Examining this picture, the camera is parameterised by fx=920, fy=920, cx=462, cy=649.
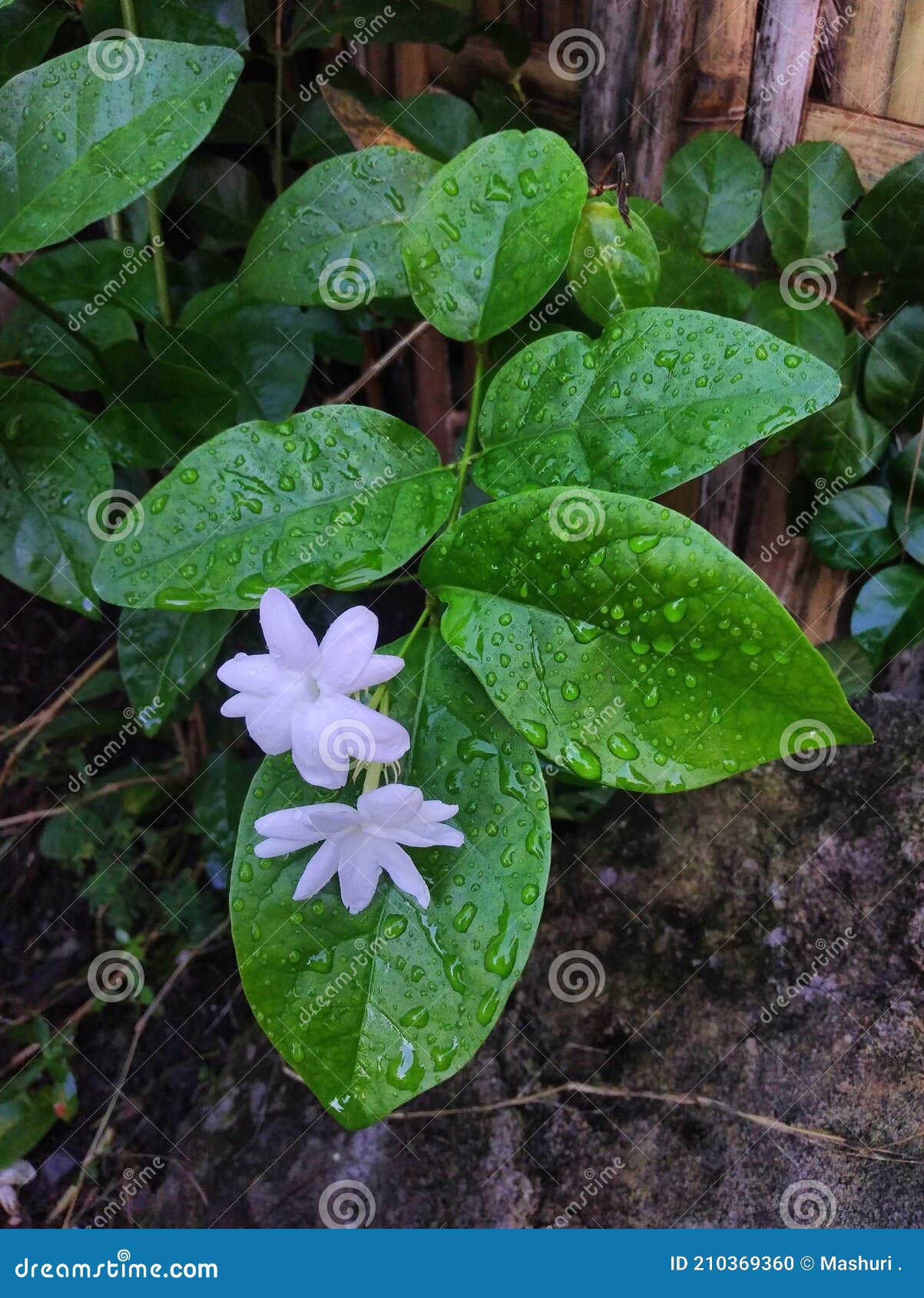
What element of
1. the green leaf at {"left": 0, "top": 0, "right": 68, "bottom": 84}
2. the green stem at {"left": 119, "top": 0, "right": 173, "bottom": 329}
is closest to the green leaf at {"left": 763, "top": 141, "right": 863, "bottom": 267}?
the green stem at {"left": 119, "top": 0, "right": 173, "bottom": 329}

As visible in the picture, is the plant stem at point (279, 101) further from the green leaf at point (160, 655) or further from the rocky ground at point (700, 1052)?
the rocky ground at point (700, 1052)

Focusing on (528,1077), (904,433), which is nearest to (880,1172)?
(528,1077)

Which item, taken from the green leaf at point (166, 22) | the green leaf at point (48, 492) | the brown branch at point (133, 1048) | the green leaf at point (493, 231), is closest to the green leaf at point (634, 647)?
the green leaf at point (493, 231)

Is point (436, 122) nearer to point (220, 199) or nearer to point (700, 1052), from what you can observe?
point (220, 199)

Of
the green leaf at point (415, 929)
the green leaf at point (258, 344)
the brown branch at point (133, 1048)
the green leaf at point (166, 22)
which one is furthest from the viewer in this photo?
the brown branch at point (133, 1048)

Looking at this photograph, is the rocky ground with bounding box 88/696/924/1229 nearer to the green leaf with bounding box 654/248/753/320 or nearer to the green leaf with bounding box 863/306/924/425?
the green leaf with bounding box 863/306/924/425

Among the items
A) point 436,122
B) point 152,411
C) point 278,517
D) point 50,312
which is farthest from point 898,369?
point 50,312

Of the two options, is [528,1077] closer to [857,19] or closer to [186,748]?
[186,748]
